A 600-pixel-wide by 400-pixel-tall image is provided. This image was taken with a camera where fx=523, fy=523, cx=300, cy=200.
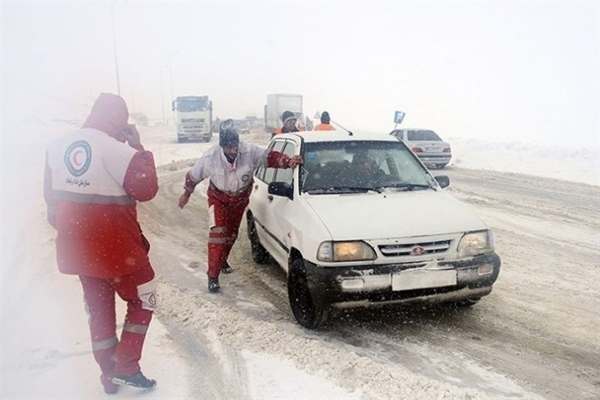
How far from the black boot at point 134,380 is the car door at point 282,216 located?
1798 millimetres

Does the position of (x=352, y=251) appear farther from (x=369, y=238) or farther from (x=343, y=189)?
(x=343, y=189)

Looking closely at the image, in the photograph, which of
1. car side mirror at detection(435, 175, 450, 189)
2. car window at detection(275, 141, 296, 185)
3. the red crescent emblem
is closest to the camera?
the red crescent emblem

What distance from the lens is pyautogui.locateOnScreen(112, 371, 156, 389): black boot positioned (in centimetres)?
328

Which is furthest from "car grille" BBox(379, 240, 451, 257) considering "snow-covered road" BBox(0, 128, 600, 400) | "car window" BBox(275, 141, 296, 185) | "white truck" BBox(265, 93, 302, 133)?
"white truck" BBox(265, 93, 302, 133)

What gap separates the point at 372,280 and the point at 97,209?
2.05 m

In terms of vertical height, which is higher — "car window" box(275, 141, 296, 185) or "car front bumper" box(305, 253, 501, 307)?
"car window" box(275, 141, 296, 185)

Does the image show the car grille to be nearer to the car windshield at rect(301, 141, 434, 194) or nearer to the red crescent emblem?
the car windshield at rect(301, 141, 434, 194)

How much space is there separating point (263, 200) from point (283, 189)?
0.93 metres

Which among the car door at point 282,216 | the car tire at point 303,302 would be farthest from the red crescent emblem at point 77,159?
the car door at point 282,216

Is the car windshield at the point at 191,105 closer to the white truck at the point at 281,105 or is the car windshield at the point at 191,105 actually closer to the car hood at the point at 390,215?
the white truck at the point at 281,105

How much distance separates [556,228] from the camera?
8320mm

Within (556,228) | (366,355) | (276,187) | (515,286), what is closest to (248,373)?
(366,355)

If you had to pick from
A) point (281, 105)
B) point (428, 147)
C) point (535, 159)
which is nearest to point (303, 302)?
point (428, 147)

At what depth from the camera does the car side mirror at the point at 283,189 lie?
496cm
